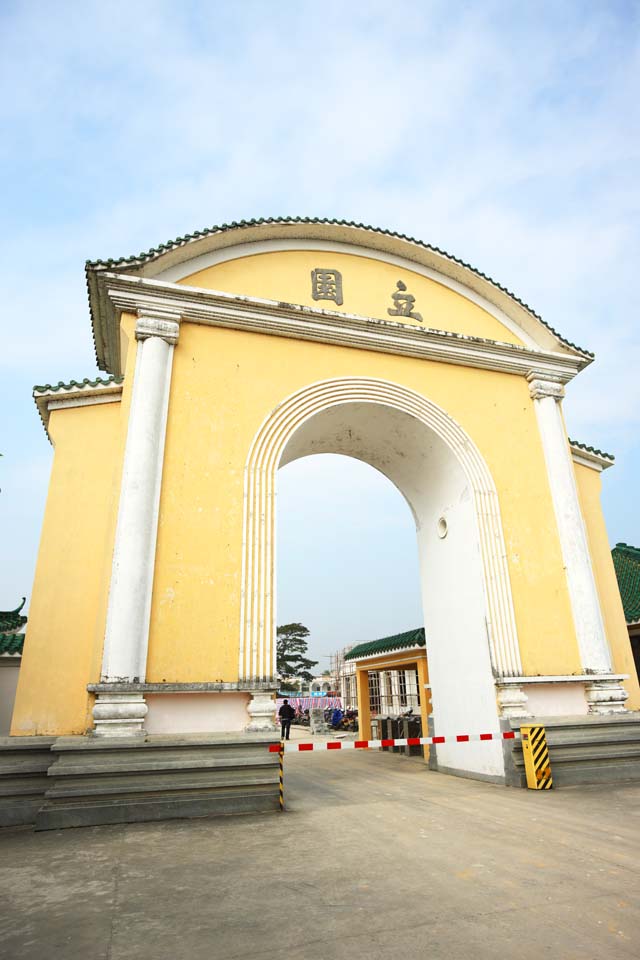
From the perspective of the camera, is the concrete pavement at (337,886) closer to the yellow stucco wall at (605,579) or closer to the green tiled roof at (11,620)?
the yellow stucco wall at (605,579)

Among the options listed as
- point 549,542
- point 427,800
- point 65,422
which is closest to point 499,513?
point 549,542

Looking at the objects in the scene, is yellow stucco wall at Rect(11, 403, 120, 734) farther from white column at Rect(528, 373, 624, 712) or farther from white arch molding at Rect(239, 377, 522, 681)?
white column at Rect(528, 373, 624, 712)

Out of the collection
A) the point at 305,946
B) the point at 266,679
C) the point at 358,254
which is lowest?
the point at 305,946

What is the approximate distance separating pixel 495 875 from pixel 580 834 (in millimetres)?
1319

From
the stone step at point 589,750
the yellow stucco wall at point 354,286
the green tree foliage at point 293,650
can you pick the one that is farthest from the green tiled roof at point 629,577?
the green tree foliage at point 293,650

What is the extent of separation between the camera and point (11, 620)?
1099 cm

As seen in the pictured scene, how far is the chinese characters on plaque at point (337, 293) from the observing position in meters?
8.39

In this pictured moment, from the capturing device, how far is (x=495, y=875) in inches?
131

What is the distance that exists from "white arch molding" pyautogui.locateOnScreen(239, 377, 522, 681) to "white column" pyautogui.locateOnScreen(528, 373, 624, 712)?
3.21 feet

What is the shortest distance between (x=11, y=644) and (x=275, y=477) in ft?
18.6

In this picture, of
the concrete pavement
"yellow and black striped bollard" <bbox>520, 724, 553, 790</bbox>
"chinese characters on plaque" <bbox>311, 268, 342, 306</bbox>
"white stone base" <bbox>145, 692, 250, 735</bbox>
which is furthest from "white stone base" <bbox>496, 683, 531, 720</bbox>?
"chinese characters on plaque" <bbox>311, 268, 342, 306</bbox>

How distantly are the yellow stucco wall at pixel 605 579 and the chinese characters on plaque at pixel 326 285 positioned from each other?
184 inches

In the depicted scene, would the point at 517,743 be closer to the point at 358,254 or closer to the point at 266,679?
the point at 266,679

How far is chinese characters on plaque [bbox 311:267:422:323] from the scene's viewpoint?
8391mm
